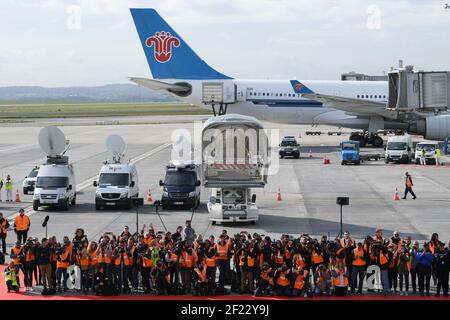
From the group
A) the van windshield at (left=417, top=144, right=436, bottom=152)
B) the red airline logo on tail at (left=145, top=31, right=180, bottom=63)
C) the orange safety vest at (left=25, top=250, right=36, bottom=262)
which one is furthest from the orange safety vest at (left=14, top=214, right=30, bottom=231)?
the red airline logo on tail at (left=145, top=31, right=180, bottom=63)

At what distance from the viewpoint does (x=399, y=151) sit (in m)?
50.8

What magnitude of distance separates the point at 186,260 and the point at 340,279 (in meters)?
3.97

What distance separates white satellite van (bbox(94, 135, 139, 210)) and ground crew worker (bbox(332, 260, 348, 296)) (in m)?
15.6

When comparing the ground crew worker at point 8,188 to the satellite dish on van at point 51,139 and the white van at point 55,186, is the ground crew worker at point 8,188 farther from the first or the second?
the satellite dish on van at point 51,139

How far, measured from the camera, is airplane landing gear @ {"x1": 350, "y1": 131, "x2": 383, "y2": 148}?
61.5 meters

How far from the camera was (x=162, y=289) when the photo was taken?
20.1 meters

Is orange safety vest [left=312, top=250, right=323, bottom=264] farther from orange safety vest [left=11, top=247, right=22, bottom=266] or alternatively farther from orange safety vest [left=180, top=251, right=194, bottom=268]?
orange safety vest [left=11, top=247, right=22, bottom=266]

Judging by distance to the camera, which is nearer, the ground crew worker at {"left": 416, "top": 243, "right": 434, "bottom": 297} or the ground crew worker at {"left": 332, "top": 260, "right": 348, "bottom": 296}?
the ground crew worker at {"left": 332, "top": 260, "right": 348, "bottom": 296}

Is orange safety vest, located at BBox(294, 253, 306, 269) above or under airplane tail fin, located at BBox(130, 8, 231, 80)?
under

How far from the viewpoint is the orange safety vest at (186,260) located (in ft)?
66.1

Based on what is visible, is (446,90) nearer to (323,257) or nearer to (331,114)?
(323,257)

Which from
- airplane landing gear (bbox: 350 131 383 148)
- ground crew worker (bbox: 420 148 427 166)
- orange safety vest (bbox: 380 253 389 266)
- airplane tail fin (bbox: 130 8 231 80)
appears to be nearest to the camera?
orange safety vest (bbox: 380 253 389 266)

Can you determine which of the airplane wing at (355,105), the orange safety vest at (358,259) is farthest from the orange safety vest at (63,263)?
the airplane wing at (355,105)

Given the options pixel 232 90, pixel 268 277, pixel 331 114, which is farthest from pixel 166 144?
pixel 268 277
